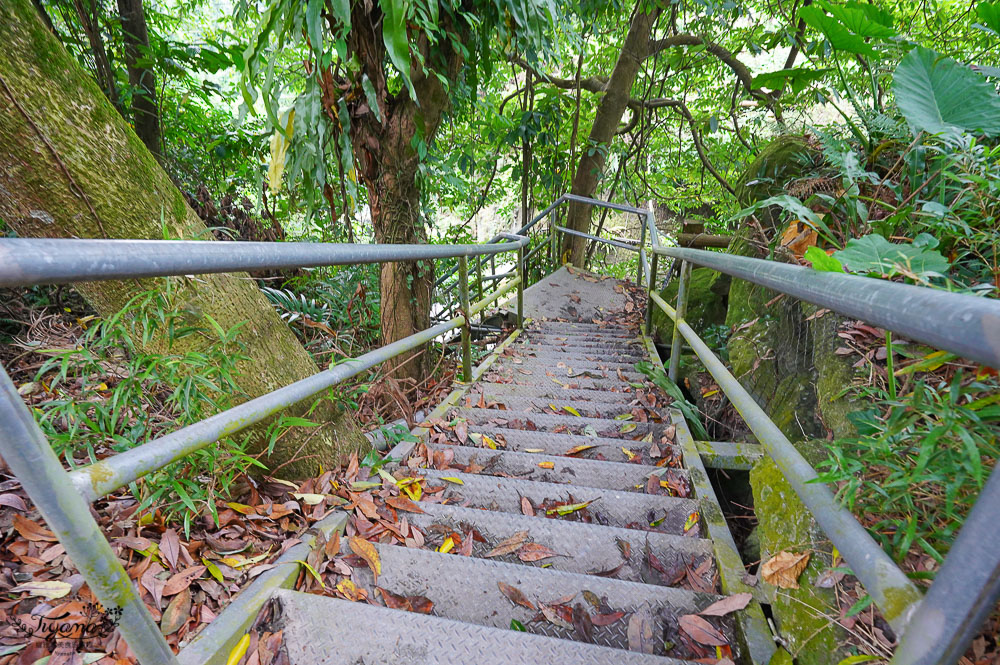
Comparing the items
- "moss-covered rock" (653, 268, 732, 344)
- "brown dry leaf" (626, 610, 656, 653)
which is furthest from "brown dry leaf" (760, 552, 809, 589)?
"moss-covered rock" (653, 268, 732, 344)

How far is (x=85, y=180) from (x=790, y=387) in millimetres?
2314

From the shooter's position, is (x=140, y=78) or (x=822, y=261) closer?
(x=822, y=261)

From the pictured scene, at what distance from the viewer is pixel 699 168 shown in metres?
7.53

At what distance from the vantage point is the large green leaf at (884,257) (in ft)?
2.82

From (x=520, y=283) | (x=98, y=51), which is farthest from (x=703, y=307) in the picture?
(x=98, y=51)

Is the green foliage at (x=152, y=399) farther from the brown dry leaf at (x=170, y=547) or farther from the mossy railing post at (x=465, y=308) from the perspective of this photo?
the mossy railing post at (x=465, y=308)

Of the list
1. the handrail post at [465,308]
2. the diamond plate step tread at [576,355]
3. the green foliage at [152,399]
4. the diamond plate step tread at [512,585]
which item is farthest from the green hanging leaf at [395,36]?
the diamond plate step tread at [576,355]

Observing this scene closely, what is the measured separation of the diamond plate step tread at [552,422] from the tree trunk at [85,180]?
3.38 feet

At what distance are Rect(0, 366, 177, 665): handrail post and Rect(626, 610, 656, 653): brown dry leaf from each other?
0.90 metres

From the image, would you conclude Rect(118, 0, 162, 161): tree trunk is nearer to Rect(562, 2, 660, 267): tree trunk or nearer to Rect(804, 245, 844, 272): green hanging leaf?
Rect(804, 245, 844, 272): green hanging leaf

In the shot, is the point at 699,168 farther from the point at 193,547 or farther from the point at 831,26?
the point at 193,547

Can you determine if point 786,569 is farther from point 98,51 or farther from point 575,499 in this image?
point 98,51

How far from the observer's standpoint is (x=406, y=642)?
3.18 feet

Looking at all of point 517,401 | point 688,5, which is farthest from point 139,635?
point 688,5
